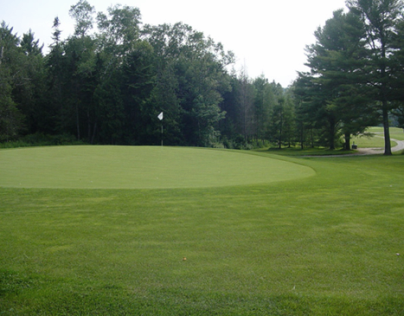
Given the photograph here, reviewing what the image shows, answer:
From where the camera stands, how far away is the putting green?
871 centimetres

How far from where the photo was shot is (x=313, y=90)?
119 ft

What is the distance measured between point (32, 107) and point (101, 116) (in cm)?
882

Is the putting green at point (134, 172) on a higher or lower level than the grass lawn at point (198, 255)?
higher

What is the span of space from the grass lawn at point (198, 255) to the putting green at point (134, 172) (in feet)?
6.24

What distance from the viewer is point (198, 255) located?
3.77 m

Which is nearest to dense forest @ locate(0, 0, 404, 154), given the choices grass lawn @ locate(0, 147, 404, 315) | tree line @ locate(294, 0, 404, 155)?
tree line @ locate(294, 0, 404, 155)

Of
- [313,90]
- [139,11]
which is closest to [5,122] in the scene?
[139,11]

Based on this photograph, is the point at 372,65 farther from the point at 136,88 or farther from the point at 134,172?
the point at 136,88

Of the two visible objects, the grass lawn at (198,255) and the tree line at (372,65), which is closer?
the grass lawn at (198,255)

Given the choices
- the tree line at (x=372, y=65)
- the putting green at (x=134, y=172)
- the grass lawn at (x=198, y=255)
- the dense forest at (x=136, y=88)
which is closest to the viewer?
the grass lawn at (x=198, y=255)

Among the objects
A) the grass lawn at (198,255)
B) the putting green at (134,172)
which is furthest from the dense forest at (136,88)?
the grass lawn at (198,255)

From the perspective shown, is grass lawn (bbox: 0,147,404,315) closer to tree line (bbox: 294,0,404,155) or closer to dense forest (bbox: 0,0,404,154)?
tree line (bbox: 294,0,404,155)

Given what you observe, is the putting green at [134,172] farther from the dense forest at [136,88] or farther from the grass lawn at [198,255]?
→ the dense forest at [136,88]

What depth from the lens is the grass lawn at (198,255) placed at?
9.21 feet
